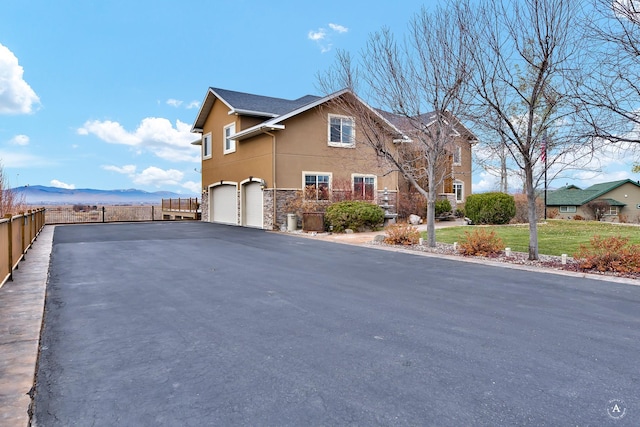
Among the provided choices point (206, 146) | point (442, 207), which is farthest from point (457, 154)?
point (206, 146)

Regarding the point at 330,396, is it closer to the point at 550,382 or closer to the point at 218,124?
the point at 550,382

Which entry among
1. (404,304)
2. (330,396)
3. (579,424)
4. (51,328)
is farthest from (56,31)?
(579,424)

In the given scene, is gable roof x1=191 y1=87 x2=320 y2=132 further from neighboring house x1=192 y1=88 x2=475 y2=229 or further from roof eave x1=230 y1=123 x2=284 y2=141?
roof eave x1=230 y1=123 x2=284 y2=141

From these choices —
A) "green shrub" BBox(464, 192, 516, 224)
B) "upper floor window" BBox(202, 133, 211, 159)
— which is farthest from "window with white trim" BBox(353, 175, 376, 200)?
"upper floor window" BBox(202, 133, 211, 159)

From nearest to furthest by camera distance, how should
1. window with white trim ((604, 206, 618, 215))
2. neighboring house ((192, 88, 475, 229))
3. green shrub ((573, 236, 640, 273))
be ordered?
1. green shrub ((573, 236, 640, 273))
2. neighboring house ((192, 88, 475, 229))
3. window with white trim ((604, 206, 618, 215))

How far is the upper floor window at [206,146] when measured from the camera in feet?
87.4

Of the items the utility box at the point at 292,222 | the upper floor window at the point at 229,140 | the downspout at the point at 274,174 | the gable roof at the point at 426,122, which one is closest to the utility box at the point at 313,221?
the utility box at the point at 292,222

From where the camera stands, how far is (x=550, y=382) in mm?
3246

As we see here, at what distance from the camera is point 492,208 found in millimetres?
20234

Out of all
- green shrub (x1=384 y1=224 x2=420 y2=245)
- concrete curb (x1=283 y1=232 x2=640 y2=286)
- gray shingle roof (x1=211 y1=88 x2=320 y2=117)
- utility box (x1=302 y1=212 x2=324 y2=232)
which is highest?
gray shingle roof (x1=211 y1=88 x2=320 y2=117)

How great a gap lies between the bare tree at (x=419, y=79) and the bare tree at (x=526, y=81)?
71 centimetres

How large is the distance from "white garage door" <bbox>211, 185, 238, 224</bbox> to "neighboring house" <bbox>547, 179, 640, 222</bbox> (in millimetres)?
33896

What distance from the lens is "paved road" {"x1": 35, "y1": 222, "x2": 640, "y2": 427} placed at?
2.81 meters

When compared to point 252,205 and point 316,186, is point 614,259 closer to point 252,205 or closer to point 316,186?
point 316,186
